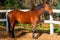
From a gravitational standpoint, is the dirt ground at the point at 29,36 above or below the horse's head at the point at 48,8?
below

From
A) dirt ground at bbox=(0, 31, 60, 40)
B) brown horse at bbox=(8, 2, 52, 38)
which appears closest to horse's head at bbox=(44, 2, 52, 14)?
brown horse at bbox=(8, 2, 52, 38)

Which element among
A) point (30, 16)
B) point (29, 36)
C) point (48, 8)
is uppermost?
point (48, 8)

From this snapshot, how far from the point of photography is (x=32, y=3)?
58.3 feet

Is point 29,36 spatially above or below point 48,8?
below

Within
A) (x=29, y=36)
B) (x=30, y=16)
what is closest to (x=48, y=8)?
(x=30, y=16)

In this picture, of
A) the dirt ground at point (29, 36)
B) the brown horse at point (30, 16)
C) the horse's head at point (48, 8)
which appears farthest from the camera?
the dirt ground at point (29, 36)

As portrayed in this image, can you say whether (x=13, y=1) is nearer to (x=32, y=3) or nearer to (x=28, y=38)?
(x=32, y=3)

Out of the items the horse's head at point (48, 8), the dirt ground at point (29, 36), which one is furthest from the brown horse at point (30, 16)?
the dirt ground at point (29, 36)

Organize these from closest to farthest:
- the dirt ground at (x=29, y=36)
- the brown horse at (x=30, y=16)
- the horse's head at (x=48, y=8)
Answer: the horse's head at (x=48, y=8)
the brown horse at (x=30, y=16)
the dirt ground at (x=29, y=36)

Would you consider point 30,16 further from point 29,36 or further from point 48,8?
point 29,36

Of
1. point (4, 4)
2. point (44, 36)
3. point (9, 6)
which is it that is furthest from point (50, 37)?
point (4, 4)

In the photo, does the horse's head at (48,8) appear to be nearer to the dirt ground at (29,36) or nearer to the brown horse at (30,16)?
the brown horse at (30,16)

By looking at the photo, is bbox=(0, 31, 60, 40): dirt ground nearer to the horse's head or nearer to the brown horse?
the brown horse

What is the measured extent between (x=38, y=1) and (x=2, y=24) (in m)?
3.29
